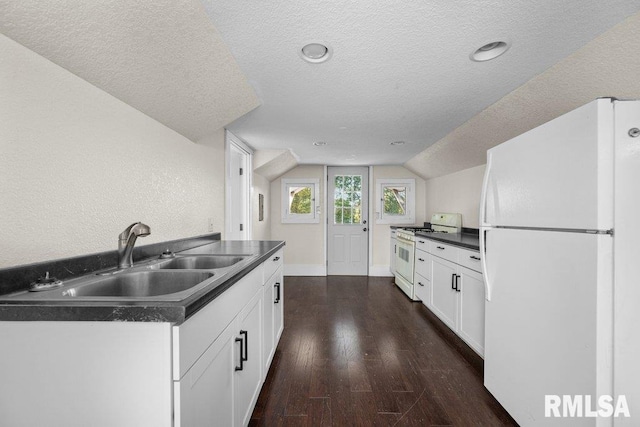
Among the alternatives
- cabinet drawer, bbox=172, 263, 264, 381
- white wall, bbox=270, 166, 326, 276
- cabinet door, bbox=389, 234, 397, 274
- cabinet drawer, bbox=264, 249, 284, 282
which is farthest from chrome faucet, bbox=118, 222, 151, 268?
cabinet door, bbox=389, 234, 397, 274

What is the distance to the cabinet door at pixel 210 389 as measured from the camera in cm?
84

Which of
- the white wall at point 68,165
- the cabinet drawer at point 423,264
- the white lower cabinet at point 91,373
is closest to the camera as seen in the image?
the white lower cabinet at point 91,373

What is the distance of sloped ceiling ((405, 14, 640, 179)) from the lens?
1.44 metres

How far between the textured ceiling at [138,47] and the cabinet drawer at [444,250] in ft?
7.89

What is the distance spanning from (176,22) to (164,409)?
1502 millimetres

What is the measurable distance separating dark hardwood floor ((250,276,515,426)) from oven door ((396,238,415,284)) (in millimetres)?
706

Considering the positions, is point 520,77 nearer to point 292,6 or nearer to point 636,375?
point 292,6

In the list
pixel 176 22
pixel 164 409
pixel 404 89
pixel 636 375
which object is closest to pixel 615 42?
pixel 404 89

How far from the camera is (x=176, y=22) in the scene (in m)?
1.27

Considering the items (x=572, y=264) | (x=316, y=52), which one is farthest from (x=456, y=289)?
(x=316, y=52)

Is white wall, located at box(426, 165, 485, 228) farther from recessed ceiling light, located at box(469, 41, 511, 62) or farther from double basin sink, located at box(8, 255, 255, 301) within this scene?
double basin sink, located at box(8, 255, 255, 301)

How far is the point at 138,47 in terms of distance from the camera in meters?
1.29

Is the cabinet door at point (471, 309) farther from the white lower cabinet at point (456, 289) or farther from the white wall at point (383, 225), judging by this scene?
the white wall at point (383, 225)

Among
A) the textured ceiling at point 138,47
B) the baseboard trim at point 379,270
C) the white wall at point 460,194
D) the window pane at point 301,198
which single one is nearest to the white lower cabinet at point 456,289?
the white wall at point 460,194
